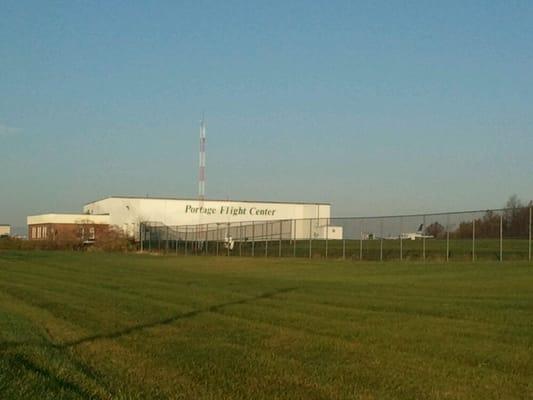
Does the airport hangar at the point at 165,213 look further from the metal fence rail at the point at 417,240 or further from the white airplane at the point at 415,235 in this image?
the white airplane at the point at 415,235

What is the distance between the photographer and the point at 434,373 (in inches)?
404

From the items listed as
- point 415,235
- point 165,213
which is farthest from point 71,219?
point 415,235

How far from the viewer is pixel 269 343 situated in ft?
43.1

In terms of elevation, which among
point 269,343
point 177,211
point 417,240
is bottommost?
point 269,343

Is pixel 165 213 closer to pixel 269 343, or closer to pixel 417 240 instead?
pixel 417 240

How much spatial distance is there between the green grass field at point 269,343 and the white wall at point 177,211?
81.4m

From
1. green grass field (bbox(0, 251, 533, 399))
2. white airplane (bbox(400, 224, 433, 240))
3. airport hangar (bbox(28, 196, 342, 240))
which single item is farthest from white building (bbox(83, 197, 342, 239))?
green grass field (bbox(0, 251, 533, 399))

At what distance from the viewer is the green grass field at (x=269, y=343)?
9.39 meters

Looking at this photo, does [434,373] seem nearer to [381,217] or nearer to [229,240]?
[381,217]

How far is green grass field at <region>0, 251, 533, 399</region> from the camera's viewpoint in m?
9.39

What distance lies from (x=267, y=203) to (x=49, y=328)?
98.5m

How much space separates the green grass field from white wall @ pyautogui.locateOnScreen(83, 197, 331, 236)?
3204 inches

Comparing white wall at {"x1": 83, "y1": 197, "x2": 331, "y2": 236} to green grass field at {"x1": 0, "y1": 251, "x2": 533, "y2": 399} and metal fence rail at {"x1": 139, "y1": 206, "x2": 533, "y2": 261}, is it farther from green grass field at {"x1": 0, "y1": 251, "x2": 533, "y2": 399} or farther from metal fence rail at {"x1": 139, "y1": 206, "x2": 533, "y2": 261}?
green grass field at {"x1": 0, "y1": 251, "x2": 533, "y2": 399}

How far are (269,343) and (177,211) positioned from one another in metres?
95.8
